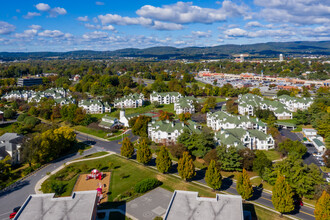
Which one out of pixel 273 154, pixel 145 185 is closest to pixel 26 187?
pixel 145 185

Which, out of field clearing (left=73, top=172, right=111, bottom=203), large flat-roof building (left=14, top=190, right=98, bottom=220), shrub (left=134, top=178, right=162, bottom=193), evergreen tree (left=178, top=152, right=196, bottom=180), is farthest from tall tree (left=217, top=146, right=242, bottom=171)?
large flat-roof building (left=14, top=190, right=98, bottom=220)

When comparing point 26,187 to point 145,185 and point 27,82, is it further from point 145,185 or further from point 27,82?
point 27,82

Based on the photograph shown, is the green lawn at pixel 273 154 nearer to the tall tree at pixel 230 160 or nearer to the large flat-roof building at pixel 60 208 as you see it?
the tall tree at pixel 230 160

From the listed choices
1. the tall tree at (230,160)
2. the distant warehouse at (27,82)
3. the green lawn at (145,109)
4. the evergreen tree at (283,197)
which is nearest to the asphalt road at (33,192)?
the tall tree at (230,160)

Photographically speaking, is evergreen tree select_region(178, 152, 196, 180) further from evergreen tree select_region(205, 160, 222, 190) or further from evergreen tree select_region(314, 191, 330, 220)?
evergreen tree select_region(314, 191, 330, 220)

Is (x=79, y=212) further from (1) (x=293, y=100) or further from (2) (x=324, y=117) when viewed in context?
(1) (x=293, y=100)
